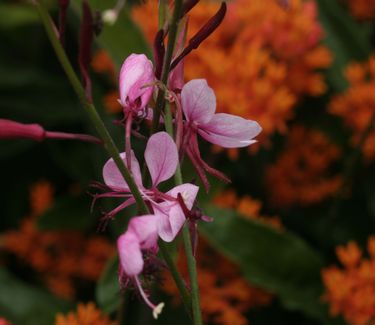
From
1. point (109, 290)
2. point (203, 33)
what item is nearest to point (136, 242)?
point (203, 33)

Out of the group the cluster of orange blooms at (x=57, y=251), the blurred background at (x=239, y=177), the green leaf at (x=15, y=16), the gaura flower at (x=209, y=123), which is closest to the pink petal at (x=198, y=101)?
the gaura flower at (x=209, y=123)

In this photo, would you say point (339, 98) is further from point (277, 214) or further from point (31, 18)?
point (31, 18)

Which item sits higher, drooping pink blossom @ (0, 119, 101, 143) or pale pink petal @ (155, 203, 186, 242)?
drooping pink blossom @ (0, 119, 101, 143)

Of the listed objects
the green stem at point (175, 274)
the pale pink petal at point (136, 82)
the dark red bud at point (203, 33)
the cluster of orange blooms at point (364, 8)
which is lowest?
the cluster of orange blooms at point (364, 8)

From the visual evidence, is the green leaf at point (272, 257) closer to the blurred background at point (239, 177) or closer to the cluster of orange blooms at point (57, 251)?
the blurred background at point (239, 177)

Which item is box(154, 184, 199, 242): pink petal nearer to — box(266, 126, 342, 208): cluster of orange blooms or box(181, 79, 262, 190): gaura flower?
box(181, 79, 262, 190): gaura flower

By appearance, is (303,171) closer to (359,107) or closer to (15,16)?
(359,107)

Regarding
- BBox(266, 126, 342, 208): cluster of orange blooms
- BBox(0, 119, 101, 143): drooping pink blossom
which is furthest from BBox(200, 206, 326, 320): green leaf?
BBox(0, 119, 101, 143): drooping pink blossom
